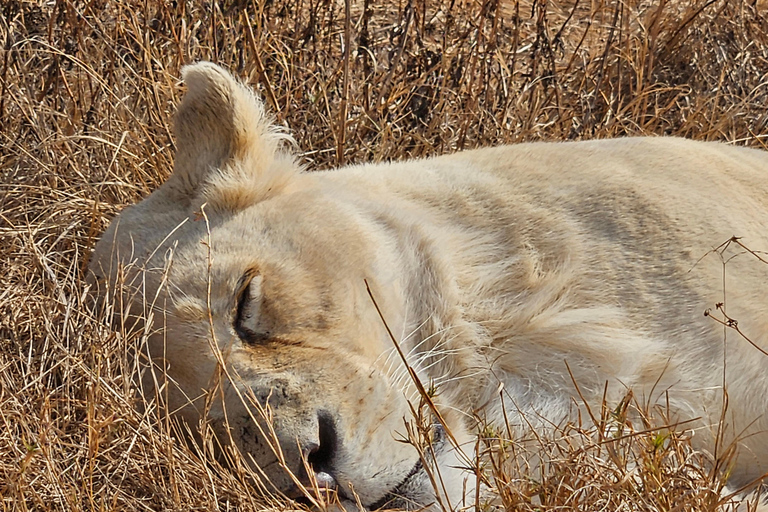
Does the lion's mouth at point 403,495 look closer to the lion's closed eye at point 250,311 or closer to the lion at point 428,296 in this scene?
the lion at point 428,296

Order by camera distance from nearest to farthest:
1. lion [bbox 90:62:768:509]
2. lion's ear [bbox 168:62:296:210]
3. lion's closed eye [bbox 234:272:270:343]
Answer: lion [bbox 90:62:768:509], lion's closed eye [bbox 234:272:270:343], lion's ear [bbox 168:62:296:210]

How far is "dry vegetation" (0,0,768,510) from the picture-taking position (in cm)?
262

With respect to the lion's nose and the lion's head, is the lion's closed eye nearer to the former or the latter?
the lion's head

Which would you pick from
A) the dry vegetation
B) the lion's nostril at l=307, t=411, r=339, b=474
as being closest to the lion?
the lion's nostril at l=307, t=411, r=339, b=474

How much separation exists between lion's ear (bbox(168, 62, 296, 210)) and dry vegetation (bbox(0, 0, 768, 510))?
0.51 metres

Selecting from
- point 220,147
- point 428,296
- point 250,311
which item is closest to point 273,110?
point 220,147

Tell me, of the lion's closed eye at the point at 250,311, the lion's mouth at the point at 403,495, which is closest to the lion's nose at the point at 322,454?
the lion's mouth at the point at 403,495

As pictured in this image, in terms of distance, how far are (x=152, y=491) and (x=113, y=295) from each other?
57cm

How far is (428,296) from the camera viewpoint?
2885 millimetres

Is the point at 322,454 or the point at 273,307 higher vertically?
the point at 273,307

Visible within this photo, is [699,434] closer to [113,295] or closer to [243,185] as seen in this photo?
[243,185]

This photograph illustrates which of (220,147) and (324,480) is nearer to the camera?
(324,480)

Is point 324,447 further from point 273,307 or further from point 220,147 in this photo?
point 220,147

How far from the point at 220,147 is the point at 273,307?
0.71 meters
